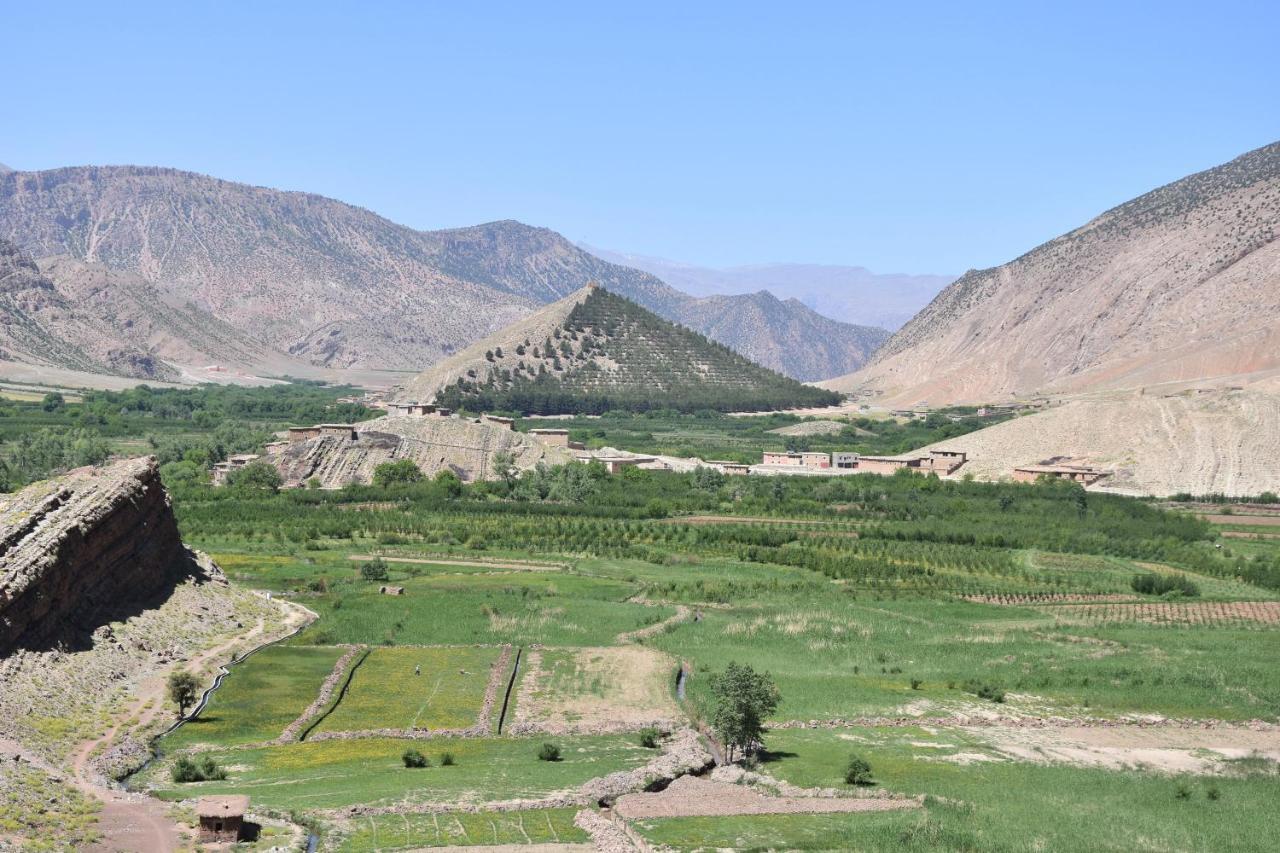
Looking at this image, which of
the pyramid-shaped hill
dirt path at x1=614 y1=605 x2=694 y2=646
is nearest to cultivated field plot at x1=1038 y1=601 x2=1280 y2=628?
dirt path at x1=614 y1=605 x2=694 y2=646

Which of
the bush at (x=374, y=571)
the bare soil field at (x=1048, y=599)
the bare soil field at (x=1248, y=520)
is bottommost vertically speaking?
the bush at (x=374, y=571)

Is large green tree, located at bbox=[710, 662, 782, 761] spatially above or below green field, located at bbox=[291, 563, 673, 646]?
above

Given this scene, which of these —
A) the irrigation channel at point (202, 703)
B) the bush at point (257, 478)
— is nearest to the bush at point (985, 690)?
the irrigation channel at point (202, 703)

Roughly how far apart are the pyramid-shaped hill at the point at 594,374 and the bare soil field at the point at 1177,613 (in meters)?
105

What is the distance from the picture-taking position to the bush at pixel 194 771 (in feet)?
104

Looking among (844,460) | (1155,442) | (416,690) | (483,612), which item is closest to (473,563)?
(483,612)

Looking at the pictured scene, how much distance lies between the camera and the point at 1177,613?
56.9 m

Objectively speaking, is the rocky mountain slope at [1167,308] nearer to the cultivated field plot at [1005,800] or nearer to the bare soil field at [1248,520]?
the bare soil field at [1248,520]

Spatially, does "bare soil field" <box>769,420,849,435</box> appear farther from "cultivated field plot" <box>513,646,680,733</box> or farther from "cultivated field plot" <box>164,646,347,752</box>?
"cultivated field plot" <box>164,646,347,752</box>

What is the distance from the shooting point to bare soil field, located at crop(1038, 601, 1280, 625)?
55250 mm

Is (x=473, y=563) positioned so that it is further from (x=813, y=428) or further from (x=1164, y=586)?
(x=813, y=428)

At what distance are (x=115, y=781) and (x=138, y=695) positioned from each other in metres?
7.67

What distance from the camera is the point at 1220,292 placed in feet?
531

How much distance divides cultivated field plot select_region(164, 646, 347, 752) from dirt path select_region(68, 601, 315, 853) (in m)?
1.33
